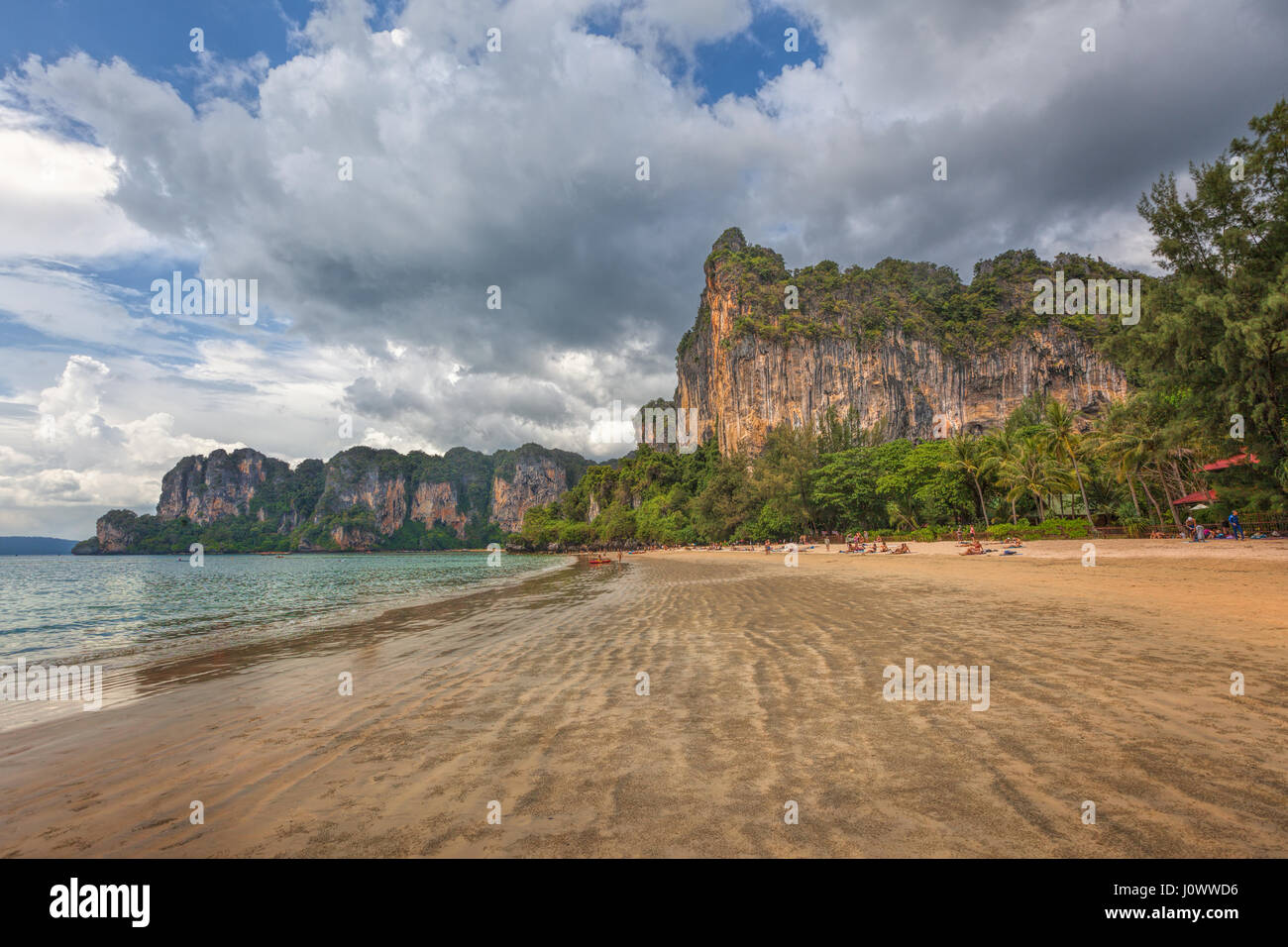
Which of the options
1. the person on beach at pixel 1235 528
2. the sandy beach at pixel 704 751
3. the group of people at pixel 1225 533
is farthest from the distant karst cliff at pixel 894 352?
the sandy beach at pixel 704 751

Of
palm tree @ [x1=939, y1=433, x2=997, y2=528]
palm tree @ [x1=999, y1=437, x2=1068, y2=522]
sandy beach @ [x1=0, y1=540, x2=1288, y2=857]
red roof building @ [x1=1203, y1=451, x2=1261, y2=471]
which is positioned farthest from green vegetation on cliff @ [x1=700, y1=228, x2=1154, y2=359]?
sandy beach @ [x1=0, y1=540, x2=1288, y2=857]

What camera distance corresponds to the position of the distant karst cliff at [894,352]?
131500 mm

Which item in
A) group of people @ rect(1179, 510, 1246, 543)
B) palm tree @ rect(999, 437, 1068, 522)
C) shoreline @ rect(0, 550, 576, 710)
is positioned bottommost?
shoreline @ rect(0, 550, 576, 710)

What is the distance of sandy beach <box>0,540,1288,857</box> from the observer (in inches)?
132

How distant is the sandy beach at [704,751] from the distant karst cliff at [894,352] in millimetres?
123730

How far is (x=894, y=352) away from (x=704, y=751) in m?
148

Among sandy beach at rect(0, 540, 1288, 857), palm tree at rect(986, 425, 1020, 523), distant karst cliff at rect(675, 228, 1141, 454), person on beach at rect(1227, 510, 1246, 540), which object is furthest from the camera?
distant karst cliff at rect(675, 228, 1141, 454)

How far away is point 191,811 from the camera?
4246mm

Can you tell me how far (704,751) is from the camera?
4.83 meters

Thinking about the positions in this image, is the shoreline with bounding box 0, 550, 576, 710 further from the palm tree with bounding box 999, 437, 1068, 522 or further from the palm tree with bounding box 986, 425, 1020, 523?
the palm tree with bounding box 986, 425, 1020, 523

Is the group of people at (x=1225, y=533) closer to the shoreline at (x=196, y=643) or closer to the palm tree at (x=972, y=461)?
the palm tree at (x=972, y=461)

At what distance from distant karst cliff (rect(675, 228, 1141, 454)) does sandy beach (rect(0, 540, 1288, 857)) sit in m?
124

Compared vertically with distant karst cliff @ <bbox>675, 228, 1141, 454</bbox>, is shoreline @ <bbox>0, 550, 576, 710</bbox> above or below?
below

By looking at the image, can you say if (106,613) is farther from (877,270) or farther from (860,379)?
(877,270)
